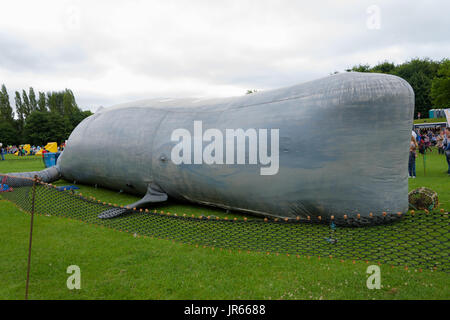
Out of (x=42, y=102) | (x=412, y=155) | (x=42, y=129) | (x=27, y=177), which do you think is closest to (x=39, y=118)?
(x=42, y=129)

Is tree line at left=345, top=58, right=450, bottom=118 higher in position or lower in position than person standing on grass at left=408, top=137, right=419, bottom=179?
higher

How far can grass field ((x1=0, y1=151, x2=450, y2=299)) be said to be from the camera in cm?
344

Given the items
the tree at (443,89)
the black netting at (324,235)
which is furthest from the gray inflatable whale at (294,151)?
the tree at (443,89)

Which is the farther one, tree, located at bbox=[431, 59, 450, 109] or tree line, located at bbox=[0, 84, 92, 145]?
tree line, located at bbox=[0, 84, 92, 145]

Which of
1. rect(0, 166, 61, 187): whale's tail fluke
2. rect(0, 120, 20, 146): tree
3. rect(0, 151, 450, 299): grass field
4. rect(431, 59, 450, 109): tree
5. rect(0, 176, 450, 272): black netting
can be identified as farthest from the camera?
rect(0, 120, 20, 146): tree

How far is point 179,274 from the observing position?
3.94 m

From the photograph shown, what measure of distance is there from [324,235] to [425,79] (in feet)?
163

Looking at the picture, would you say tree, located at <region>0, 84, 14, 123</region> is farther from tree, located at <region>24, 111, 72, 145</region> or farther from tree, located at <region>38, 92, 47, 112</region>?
tree, located at <region>24, 111, 72, 145</region>

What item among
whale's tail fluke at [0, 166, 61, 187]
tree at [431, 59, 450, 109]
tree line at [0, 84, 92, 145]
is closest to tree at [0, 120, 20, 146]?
tree line at [0, 84, 92, 145]

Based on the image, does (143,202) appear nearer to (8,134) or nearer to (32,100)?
(8,134)

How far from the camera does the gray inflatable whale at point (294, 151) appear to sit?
491 centimetres

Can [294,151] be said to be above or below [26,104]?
below

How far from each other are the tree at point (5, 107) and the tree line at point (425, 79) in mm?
67677
